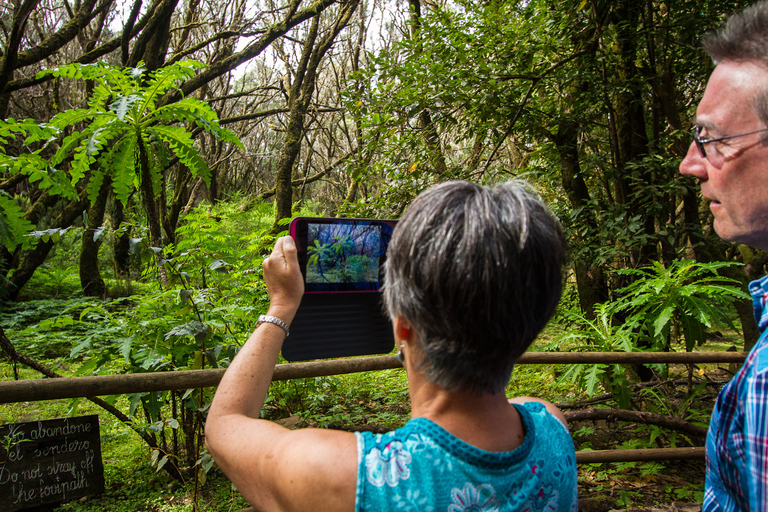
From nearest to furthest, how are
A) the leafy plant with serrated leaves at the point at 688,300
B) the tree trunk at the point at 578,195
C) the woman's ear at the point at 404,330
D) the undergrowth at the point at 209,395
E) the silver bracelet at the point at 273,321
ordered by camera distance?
the woman's ear at the point at 404,330 < the silver bracelet at the point at 273,321 < the undergrowth at the point at 209,395 < the leafy plant with serrated leaves at the point at 688,300 < the tree trunk at the point at 578,195

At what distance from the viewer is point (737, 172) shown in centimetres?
102

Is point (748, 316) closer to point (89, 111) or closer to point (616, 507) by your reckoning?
point (616, 507)

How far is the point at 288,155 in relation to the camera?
24.1ft

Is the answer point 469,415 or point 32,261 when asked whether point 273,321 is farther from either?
point 32,261

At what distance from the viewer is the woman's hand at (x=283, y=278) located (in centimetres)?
94

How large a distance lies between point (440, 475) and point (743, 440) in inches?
22.3

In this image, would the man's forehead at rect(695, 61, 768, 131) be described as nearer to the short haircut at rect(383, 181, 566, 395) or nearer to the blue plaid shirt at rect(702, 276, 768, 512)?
the blue plaid shirt at rect(702, 276, 768, 512)

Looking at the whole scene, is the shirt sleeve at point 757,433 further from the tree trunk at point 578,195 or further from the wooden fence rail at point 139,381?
the tree trunk at point 578,195

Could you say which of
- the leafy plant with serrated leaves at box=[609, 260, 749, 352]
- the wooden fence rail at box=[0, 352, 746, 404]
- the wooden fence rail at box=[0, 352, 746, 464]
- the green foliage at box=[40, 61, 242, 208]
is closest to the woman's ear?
the wooden fence rail at box=[0, 352, 746, 404]

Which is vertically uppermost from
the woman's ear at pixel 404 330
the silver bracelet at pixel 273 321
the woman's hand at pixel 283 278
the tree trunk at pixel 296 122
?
the tree trunk at pixel 296 122

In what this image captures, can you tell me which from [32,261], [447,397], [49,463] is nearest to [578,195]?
[447,397]

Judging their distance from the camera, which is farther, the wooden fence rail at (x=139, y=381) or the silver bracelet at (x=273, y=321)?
the wooden fence rail at (x=139, y=381)

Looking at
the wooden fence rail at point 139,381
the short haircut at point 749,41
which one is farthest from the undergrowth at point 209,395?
the short haircut at point 749,41

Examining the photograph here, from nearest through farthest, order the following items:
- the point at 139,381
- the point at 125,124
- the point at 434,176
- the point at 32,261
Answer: the point at 139,381
the point at 125,124
the point at 434,176
the point at 32,261
